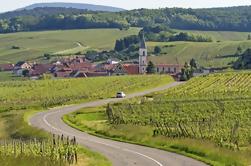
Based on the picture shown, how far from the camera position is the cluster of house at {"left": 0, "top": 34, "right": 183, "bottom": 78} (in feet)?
477

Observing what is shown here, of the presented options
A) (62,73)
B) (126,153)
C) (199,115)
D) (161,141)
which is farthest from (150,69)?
(126,153)

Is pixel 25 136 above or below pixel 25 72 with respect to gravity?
above

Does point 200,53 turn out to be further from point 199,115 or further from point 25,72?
point 199,115

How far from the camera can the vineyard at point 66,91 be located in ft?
243

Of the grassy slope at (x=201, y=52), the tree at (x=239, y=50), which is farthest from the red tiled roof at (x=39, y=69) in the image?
the tree at (x=239, y=50)

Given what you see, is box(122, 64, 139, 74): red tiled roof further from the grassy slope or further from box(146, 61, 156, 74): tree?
the grassy slope

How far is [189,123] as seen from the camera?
4353cm

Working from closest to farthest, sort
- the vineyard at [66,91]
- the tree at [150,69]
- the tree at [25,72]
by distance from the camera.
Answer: the vineyard at [66,91]
the tree at [150,69]
the tree at [25,72]

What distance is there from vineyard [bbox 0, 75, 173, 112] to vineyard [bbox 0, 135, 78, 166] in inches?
1490

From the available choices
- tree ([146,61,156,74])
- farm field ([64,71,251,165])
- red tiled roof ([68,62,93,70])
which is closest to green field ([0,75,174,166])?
farm field ([64,71,251,165])

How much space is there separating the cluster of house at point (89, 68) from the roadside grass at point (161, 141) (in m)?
89.2

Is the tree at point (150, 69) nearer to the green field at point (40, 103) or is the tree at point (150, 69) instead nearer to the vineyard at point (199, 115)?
the green field at point (40, 103)

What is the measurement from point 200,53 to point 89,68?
3220cm

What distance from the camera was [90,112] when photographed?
60469mm
